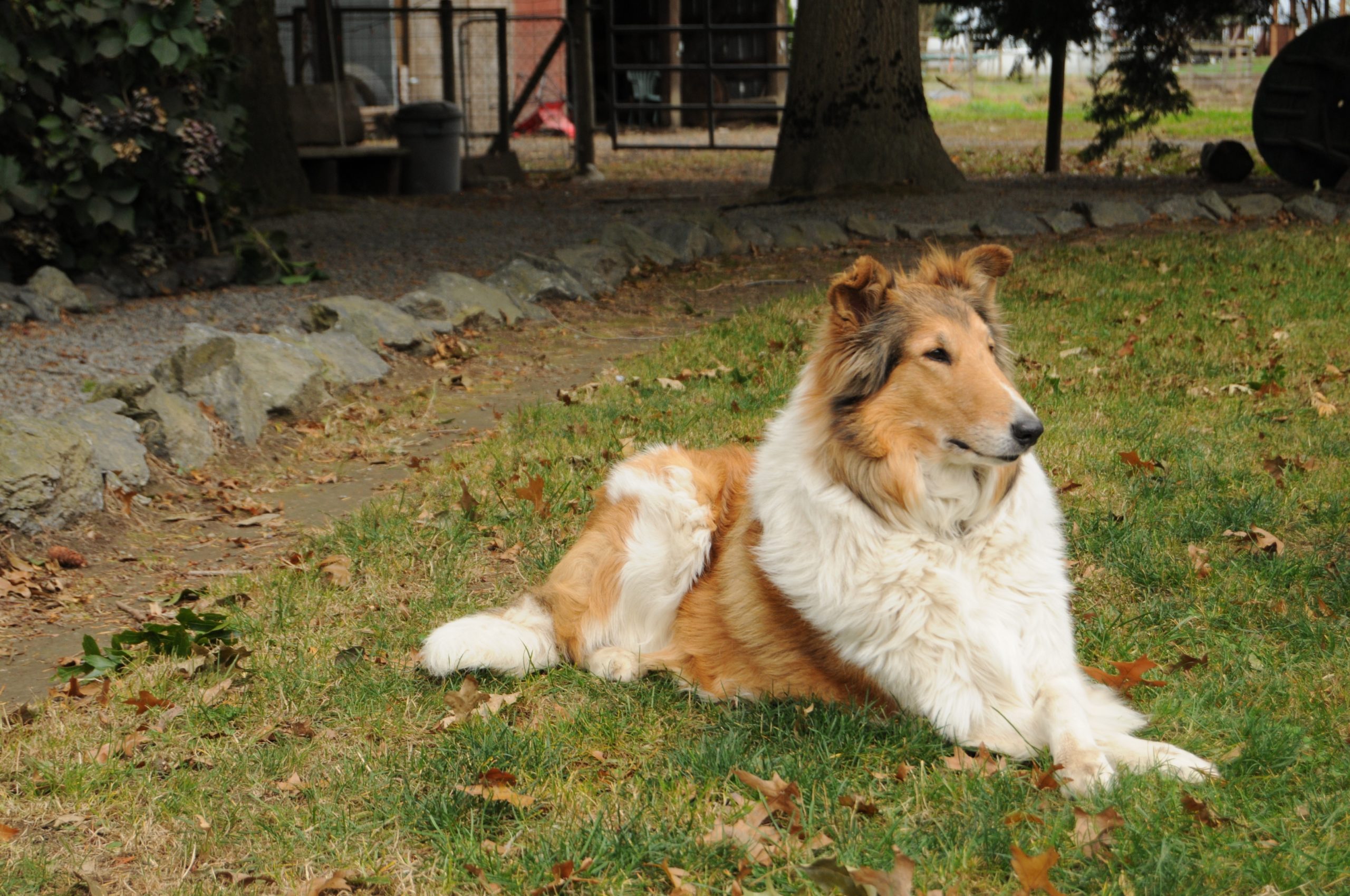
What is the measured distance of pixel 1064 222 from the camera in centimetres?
1301

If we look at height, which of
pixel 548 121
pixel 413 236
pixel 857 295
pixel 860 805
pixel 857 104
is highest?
pixel 857 104

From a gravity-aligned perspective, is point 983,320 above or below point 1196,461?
above

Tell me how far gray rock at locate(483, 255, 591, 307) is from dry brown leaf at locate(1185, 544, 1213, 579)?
20.5 ft

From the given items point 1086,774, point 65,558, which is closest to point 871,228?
point 65,558

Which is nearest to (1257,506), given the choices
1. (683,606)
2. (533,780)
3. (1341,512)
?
(1341,512)

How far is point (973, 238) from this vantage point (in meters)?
12.4

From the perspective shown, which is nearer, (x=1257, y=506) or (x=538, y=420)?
(x=1257, y=506)

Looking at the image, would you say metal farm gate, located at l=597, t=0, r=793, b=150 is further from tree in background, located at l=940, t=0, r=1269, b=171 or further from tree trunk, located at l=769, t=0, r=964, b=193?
tree trunk, located at l=769, t=0, r=964, b=193

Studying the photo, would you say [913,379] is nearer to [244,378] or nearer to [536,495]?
[536,495]

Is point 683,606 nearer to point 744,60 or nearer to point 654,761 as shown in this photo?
point 654,761

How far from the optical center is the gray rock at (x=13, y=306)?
7.98 meters

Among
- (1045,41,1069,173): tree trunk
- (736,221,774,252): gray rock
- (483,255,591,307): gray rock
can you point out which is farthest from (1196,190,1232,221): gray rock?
(483,255,591,307): gray rock

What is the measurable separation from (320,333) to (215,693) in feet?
14.8

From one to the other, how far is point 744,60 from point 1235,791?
2567 cm
